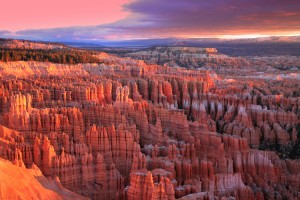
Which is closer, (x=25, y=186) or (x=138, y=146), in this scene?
(x=25, y=186)

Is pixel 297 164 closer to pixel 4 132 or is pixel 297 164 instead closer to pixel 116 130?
pixel 116 130

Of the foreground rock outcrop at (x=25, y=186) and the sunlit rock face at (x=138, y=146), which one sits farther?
the sunlit rock face at (x=138, y=146)

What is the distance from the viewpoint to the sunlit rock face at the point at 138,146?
19969 mm

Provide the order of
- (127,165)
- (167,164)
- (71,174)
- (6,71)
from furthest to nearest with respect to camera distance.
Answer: (6,71)
(127,165)
(167,164)
(71,174)

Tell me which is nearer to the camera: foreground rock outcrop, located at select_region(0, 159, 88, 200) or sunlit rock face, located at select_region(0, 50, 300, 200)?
foreground rock outcrop, located at select_region(0, 159, 88, 200)

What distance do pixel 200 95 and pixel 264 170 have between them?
19184 millimetres

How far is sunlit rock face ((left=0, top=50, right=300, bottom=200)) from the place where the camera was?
65.5 feet

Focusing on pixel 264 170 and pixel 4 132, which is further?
pixel 264 170

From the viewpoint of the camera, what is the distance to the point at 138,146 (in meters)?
23.6

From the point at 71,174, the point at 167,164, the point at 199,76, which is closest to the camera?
the point at 71,174

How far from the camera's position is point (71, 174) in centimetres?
2014

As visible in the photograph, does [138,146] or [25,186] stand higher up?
[25,186]

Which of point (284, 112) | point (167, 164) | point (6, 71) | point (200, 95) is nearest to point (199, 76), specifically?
point (200, 95)

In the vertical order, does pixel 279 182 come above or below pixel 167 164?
below
